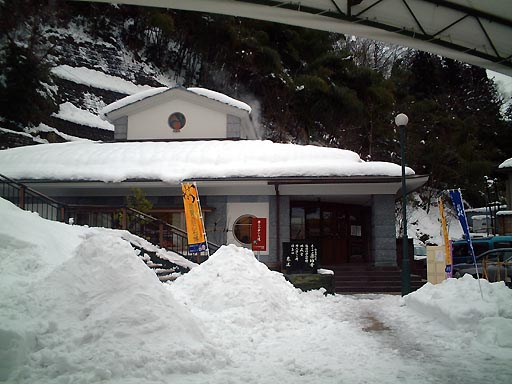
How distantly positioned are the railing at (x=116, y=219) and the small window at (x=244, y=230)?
131cm

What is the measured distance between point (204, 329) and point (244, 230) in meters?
10.0

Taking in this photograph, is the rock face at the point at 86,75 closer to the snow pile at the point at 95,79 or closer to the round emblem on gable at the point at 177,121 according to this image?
the snow pile at the point at 95,79

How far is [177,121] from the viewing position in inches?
819

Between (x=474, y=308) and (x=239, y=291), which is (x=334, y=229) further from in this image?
(x=474, y=308)

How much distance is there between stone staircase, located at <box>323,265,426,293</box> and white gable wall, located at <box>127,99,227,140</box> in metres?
8.72

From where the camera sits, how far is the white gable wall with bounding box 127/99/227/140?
68.1 ft

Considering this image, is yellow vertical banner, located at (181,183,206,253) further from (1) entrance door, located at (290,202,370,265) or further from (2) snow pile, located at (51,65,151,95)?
(2) snow pile, located at (51,65,151,95)

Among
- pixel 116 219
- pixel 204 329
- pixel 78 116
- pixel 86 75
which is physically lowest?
pixel 204 329

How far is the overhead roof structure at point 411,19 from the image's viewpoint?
7.43 m

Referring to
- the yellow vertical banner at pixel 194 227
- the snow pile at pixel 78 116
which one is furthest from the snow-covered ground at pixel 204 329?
the snow pile at pixel 78 116

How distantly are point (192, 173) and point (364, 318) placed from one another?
28.5ft

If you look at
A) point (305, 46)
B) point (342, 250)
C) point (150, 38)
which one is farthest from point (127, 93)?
point (342, 250)

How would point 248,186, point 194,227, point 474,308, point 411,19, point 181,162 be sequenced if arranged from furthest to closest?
point 181,162 → point 248,186 → point 194,227 → point 474,308 → point 411,19

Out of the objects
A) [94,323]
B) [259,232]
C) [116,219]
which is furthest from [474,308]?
[116,219]
